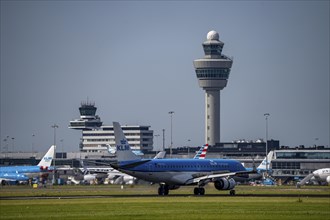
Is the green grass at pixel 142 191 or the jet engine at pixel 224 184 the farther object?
the green grass at pixel 142 191

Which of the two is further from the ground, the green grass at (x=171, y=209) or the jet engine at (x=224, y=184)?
the jet engine at (x=224, y=184)

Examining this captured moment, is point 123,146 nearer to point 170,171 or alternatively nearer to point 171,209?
point 170,171

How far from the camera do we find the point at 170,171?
369ft

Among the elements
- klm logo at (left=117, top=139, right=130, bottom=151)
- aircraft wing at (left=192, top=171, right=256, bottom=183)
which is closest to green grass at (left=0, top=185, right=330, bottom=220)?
aircraft wing at (left=192, top=171, right=256, bottom=183)

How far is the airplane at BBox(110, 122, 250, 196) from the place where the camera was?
355ft

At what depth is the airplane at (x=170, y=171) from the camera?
10825cm

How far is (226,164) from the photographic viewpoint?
12131 cm

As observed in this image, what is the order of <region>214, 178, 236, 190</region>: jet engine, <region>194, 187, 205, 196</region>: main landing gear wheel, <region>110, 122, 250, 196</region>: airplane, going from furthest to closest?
<region>214, 178, 236, 190</region>: jet engine, <region>194, 187, 205, 196</region>: main landing gear wheel, <region>110, 122, 250, 196</region>: airplane

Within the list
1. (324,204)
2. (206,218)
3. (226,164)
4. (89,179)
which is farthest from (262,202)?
(89,179)

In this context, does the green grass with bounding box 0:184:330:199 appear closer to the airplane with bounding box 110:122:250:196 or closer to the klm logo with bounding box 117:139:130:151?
the airplane with bounding box 110:122:250:196

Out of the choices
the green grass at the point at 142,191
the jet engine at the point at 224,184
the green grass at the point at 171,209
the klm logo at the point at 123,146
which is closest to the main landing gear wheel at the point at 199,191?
the jet engine at the point at 224,184

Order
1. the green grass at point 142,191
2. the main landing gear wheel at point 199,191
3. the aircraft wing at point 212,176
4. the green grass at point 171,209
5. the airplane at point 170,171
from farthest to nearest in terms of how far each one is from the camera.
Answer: the green grass at point 142,191, the aircraft wing at point 212,176, the main landing gear wheel at point 199,191, the airplane at point 170,171, the green grass at point 171,209

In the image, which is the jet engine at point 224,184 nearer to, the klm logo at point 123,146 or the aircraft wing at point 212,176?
the aircraft wing at point 212,176

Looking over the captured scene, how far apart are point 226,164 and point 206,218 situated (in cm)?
5461
